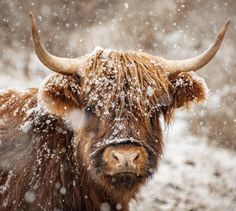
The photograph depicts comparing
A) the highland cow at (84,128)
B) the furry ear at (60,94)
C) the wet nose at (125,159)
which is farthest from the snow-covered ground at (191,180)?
the wet nose at (125,159)

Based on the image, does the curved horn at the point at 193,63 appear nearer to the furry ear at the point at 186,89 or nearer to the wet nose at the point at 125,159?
the furry ear at the point at 186,89

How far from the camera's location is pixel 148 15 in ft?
42.8

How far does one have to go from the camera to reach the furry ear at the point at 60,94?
13.5ft

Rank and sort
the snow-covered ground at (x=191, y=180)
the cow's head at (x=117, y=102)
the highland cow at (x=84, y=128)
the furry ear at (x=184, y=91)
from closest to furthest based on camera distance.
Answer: the cow's head at (x=117, y=102)
the highland cow at (x=84, y=128)
the furry ear at (x=184, y=91)
the snow-covered ground at (x=191, y=180)

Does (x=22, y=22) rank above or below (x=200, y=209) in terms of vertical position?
above

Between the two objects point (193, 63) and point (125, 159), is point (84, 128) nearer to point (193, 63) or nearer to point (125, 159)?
point (125, 159)

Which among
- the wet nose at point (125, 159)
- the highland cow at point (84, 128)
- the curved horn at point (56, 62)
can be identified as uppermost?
the curved horn at point (56, 62)

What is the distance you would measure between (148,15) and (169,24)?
604 mm

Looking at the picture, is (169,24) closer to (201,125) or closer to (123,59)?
(201,125)

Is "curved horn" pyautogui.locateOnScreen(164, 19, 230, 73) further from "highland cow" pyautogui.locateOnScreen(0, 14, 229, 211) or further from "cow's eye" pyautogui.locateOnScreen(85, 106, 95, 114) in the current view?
"cow's eye" pyautogui.locateOnScreen(85, 106, 95, 114)

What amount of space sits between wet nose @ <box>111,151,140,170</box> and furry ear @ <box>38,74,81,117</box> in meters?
0.65

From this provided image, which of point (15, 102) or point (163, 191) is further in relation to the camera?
point (163, 191)

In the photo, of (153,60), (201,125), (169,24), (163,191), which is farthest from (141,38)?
(153,60)

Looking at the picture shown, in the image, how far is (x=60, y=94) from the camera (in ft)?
13.7
